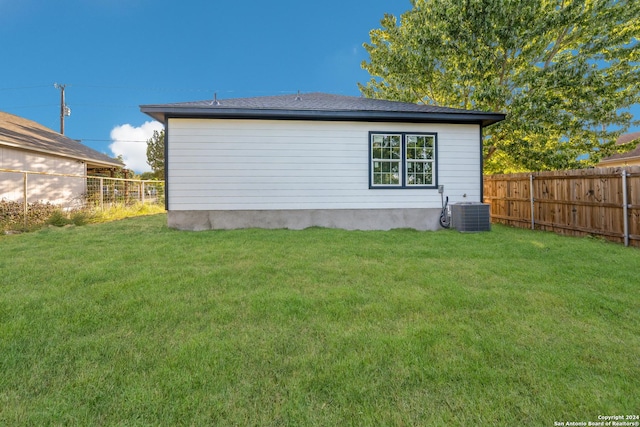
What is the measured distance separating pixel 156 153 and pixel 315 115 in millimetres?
23433

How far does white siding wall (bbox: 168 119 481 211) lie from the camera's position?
23.1 ft

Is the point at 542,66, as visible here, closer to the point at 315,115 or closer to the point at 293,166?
the point at 315,115

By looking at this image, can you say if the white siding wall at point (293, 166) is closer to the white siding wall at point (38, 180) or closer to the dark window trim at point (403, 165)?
the dark window trim at point (403, 165)

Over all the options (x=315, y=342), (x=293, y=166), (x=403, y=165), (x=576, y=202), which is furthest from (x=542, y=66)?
(x=315, y=342)

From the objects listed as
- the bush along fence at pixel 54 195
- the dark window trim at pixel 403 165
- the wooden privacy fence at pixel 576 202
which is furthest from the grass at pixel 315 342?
the bush along fence at pixel 54 195

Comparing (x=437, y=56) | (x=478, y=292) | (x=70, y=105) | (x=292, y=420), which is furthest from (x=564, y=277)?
(x=70, y=105)

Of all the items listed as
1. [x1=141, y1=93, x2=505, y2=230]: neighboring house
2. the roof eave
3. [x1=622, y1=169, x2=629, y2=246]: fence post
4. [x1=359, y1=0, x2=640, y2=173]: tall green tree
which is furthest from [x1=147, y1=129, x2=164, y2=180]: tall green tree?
[x1=622, y1=169, x2=629, y2=246]: fence post

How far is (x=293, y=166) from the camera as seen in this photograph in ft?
24.0

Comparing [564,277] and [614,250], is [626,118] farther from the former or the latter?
[564,277]

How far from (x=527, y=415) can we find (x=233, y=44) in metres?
20.0

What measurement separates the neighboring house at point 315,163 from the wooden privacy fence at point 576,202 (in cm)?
150

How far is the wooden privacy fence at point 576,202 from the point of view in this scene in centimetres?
563

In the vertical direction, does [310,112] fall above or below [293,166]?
above

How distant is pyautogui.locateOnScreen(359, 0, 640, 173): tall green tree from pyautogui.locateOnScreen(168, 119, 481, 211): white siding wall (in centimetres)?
357
